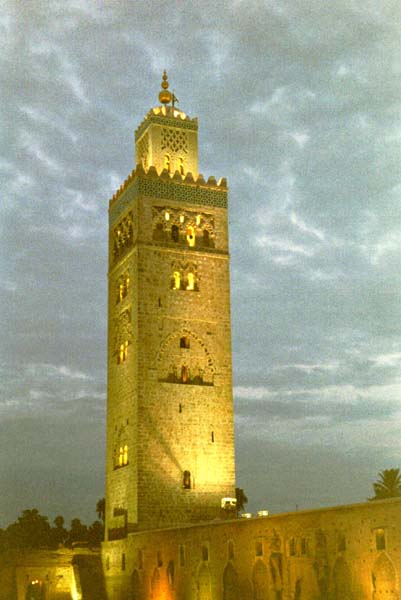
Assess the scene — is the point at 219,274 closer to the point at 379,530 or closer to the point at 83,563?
the point at 83,563

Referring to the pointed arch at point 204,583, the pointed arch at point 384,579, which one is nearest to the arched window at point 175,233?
the pointed arch at point 204,583

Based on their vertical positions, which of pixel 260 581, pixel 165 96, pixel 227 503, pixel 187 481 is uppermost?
pixel 165 96

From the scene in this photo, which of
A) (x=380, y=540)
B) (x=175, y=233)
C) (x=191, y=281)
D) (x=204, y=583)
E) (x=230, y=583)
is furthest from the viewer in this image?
(x=175, y=233)

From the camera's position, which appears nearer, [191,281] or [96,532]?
[191,281]

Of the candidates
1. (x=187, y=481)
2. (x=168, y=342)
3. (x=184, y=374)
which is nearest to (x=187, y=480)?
(x=187, y=481)

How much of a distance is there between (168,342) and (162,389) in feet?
6.69

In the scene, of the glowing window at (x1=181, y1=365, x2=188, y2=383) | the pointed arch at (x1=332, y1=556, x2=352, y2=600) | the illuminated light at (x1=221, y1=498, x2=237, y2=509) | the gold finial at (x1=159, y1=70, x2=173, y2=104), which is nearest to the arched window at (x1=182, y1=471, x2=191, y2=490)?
the illuminated light at (x1=221, y1=498, x2=237, y2=509)

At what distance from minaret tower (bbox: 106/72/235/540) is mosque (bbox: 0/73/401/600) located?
49 millimetres

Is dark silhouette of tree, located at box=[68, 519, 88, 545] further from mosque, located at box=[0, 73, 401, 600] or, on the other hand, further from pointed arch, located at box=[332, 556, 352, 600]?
pointed arch, located at box=[332, 556, 352, 600]

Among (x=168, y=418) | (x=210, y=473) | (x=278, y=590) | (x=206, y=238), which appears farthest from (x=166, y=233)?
(x=278, y=590)

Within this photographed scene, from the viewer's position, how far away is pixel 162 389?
115ft

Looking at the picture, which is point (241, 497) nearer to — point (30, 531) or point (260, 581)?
point (30, 531)

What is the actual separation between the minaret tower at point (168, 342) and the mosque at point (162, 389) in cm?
5

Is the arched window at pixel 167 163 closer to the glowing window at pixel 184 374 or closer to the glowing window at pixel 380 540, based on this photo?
the glowing window at pixel 184 374
